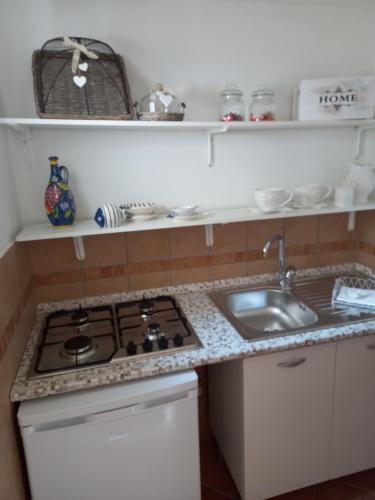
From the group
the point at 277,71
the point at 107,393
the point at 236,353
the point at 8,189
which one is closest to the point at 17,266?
the point at 8,189

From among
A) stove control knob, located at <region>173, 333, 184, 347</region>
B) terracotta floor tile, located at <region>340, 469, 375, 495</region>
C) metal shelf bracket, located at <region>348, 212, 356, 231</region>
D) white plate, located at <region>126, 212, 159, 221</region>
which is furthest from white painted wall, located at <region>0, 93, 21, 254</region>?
terracotta floor tile, located at <region>340, 469, 375, 495</region>

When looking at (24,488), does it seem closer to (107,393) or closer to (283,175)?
(107,393)

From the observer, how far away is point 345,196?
1.65 meters

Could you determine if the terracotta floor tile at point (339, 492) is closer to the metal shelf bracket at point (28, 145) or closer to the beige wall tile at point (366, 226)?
the beige wall tile at point (366, 226)

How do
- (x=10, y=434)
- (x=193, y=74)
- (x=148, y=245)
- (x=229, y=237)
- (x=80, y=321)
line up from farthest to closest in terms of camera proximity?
1. (x=229, y=237)
2. (x=148, y=245)
3. (x=193, y=74)
4. (x=80, y=321)
5. (x=10, y=434)

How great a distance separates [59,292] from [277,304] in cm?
113

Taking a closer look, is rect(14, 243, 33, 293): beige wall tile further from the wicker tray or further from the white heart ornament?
the wicker tray

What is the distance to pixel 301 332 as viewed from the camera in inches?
54.3

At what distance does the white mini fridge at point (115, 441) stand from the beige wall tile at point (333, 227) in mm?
1188

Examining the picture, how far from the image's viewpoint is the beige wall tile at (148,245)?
1.68m

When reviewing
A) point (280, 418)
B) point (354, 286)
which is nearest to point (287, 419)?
point (280, 418)

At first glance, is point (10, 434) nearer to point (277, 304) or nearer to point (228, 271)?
point (228, 271)

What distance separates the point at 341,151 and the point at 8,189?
1699 mm

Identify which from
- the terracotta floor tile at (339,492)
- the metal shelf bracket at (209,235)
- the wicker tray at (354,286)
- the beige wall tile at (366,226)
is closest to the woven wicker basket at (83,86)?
the metal shelf bracket at (209,235)
